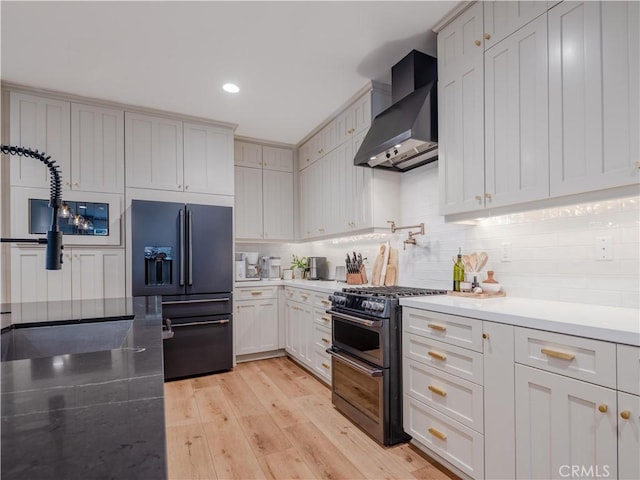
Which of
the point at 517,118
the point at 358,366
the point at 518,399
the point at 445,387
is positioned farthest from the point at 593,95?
the point at 358,366

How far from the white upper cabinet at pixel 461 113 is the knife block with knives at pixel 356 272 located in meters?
1.30

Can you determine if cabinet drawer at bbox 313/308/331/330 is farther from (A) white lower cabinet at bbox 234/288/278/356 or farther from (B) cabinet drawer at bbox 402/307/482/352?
(B) cabinet drawer at bbox 402/307/482/352

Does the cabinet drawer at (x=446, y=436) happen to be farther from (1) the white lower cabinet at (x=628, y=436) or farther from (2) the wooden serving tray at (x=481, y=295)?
(2) the wooden serving tray at (x=481, y=295)

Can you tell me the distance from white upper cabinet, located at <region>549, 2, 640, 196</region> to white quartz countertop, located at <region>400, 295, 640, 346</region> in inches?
22.1

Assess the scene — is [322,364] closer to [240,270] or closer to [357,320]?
[357,320]

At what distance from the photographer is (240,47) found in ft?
8.13

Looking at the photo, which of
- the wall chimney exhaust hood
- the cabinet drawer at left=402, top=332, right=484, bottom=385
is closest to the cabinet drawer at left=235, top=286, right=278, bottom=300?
the wall chimney exhaust hood

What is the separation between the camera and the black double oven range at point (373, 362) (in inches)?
85.5

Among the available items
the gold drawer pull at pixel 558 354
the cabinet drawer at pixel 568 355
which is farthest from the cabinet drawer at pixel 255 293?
the gold drawer pull at pixel 558 354

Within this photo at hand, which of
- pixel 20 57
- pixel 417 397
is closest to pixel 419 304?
pixel 417 397

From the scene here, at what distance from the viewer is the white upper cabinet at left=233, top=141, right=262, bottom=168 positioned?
4.29 meters

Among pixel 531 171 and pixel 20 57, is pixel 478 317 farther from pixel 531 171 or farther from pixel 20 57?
pixel 20 57

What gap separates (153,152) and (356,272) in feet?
7.87

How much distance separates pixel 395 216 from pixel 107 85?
9.14ft
